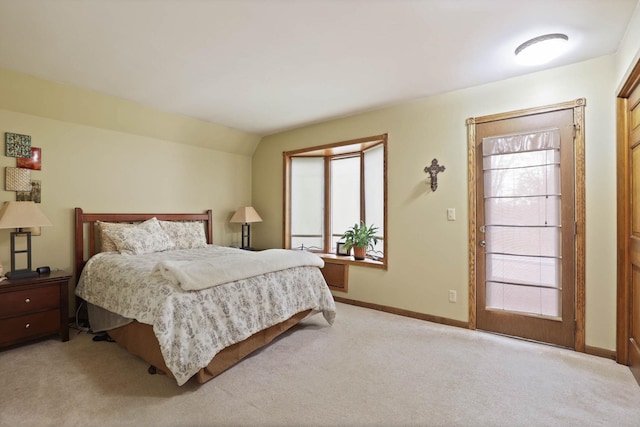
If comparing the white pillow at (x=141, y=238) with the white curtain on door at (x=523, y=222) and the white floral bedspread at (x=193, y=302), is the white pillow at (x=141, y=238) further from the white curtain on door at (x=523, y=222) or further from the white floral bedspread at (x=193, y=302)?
the white curtain on door at (x=523, y=222)

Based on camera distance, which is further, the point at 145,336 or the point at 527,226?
the point at 527,226

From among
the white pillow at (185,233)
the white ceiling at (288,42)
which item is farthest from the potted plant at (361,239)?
the white pillow at (185,233)

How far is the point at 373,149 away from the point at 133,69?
2.80 meters

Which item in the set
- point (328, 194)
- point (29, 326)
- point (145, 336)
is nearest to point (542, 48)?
point (328, 194)

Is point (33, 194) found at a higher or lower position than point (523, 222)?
higher

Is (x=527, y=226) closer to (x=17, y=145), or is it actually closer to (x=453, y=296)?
(x=453, y=296)

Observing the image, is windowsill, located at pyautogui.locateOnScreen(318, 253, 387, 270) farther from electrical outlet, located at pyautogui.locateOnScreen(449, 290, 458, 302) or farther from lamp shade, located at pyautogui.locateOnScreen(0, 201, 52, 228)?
lamp shade, located at pyautogui.locateOnScreen(0, 201, 52, 228)

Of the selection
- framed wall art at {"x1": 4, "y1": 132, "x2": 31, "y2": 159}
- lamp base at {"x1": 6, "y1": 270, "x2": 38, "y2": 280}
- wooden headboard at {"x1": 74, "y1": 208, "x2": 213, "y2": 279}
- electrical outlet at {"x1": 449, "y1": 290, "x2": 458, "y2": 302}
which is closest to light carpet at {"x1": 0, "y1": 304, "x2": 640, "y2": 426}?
electrical outlet at {"x1": 449, "y1": 290, "x2": 458, "y2": 302}

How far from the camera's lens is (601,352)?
8.25 feet

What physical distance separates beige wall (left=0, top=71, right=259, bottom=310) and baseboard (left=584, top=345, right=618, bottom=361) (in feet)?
14.5

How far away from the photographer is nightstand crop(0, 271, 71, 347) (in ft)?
8.27

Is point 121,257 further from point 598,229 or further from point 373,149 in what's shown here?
point 598,229

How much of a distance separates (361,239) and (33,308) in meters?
3.31

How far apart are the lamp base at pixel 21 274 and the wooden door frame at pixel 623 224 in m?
4.85
